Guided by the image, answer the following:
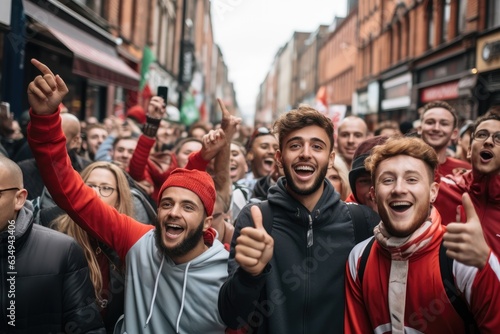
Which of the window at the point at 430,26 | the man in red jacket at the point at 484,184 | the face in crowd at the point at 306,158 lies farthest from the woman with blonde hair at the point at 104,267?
the window at the point at 430,26

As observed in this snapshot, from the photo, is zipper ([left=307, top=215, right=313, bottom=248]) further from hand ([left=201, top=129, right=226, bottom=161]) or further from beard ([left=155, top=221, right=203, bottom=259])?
hand ([left=201, top=129, right=226, bottom=161])

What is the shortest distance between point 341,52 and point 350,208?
4637 cm

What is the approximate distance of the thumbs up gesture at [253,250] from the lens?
2.31 m

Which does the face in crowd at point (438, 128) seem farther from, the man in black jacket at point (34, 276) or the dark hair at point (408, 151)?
the man in black jacket at point (34, 276)

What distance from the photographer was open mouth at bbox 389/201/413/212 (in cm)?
255

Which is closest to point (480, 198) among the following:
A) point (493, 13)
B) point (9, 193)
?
point (9, 193)

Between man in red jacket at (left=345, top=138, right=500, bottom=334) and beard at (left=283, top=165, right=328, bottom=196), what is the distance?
0.28 metres

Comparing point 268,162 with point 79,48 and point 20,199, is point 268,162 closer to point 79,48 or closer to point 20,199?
point 20,199

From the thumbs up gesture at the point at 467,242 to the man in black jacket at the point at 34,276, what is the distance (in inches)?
68.9

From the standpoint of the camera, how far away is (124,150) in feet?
18.5

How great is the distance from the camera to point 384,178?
267cm

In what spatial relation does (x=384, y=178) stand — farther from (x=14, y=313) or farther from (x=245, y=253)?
(x=14, y=313)

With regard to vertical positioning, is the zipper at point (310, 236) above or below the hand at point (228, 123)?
below

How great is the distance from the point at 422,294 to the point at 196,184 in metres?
1.33
